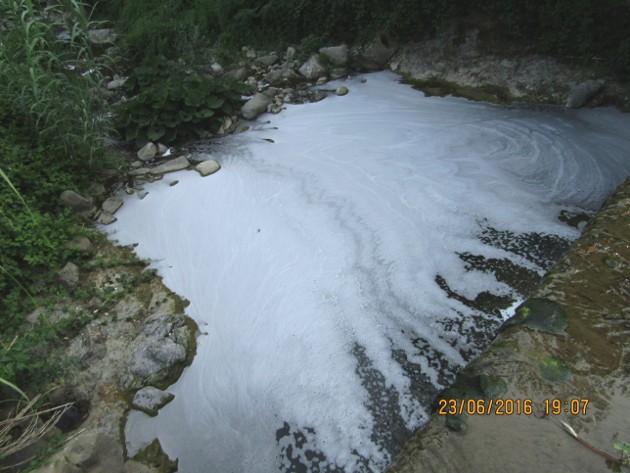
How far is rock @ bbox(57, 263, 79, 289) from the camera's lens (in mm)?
2488

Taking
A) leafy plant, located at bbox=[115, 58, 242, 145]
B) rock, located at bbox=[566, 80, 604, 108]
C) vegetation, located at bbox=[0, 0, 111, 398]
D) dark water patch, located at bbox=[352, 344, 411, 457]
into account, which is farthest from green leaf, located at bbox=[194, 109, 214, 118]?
rock, located at bbox=[566, 80, 604, 108]

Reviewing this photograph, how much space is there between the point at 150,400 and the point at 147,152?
2.21 metres

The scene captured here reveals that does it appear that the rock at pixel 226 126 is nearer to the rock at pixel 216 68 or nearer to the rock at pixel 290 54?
the rock at pixel 216 68

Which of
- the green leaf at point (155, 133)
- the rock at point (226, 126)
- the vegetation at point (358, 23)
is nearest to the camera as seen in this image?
the vegetation at point (358, 23)

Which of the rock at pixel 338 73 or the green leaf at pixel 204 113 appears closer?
the green leaf at pixel 204 113

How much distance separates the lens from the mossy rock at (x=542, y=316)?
167cm

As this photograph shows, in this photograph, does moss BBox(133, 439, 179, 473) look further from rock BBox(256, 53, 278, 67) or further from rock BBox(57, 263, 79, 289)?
rock BBox(256, 53, 278, 67)

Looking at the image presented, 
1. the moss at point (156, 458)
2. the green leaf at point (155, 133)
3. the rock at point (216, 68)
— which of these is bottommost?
the moss at point (156, 458)

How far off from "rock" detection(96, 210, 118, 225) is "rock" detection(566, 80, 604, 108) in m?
3.72

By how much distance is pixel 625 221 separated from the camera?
6.94 feet

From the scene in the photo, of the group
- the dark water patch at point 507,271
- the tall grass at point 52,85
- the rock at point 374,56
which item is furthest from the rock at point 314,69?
the dark water patch at point 507,271

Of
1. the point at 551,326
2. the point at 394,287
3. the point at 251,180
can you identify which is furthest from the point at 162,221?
the point at 551,326

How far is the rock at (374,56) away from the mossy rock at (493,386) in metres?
3.82

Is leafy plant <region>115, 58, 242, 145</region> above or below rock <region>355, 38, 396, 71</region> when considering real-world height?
below
